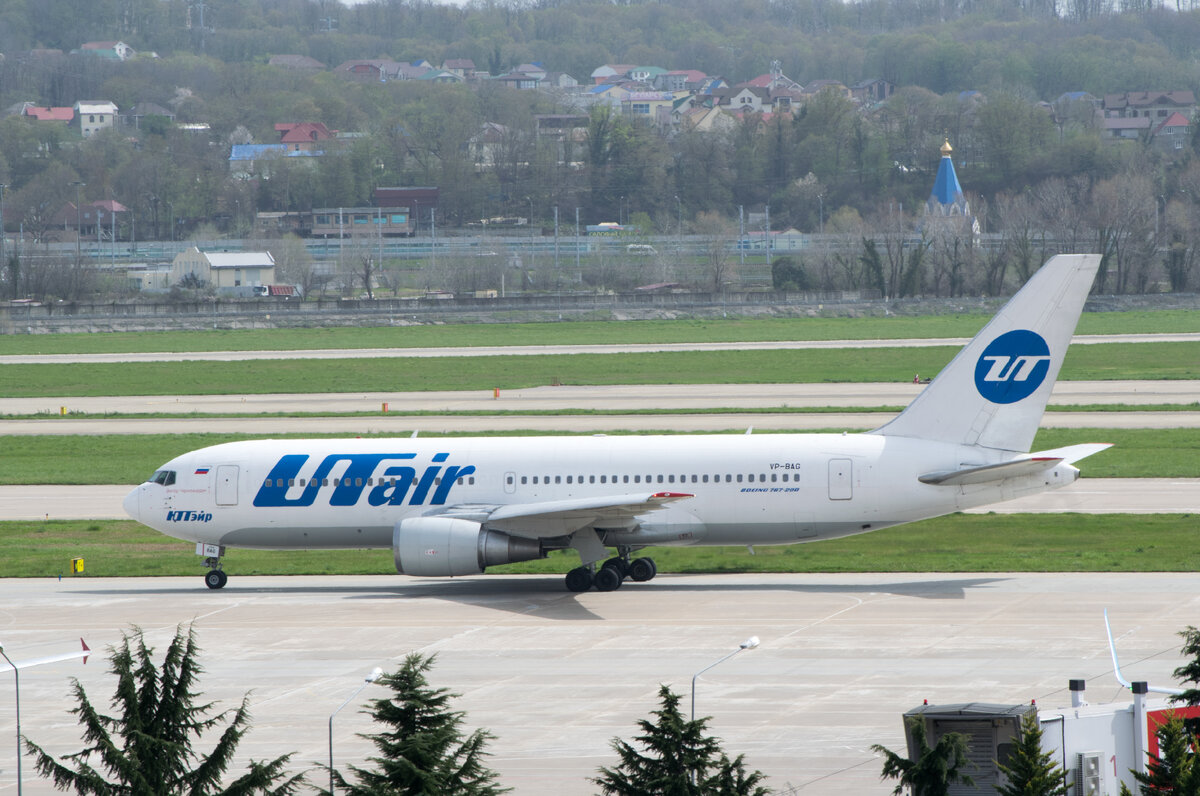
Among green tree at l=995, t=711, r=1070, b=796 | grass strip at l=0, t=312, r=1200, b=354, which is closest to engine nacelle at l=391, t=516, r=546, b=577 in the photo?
green tree at l=995, t=711, r=1070, b=796

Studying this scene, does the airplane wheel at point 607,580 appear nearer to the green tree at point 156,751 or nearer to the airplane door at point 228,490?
the airplane door at point 228,490

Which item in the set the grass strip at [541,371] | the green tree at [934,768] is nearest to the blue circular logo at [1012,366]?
the green tree at [934,768]

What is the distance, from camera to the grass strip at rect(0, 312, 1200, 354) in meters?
99.9

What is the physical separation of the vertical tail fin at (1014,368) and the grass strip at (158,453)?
1528 centimetres

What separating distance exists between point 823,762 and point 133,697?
933 cm

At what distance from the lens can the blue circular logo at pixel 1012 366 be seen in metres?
31.7

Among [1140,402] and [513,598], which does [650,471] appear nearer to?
[513,598]

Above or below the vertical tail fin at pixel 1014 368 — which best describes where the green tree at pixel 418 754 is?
below

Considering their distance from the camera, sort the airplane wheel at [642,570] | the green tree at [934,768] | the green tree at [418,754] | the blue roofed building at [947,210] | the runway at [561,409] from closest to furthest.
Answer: the green tree at [418,754] < the green tree at [934,768] < the airplane wheel at [642,570] < the runway at [561,409] < the blue roofed building at [947,210]

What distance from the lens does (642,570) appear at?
33125mm

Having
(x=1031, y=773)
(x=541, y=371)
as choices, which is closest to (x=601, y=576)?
(x=1031, y=773)

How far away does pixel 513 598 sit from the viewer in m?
31.6

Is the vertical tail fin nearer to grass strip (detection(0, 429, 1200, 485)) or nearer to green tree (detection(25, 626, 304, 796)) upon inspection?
grass strip (detection(0, 429, 1200, 485))

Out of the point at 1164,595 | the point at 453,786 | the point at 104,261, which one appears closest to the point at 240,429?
the point at 1164,595
